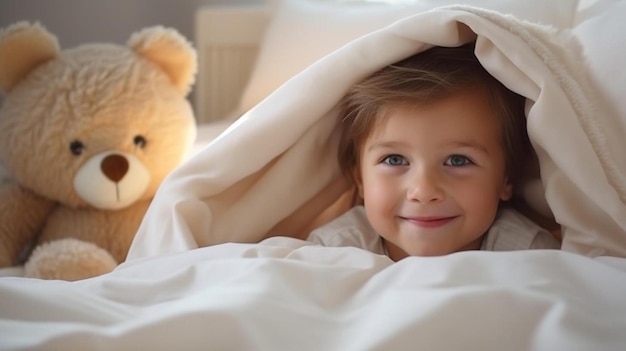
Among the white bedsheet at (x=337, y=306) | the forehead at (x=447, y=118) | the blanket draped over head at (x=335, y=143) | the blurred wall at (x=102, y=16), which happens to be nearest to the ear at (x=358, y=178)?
the blanket draped over head at (x=335, y=143)

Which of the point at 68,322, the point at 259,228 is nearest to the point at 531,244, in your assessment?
the point at 259,228

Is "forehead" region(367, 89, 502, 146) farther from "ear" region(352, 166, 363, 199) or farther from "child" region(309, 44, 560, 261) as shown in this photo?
"ear" region(352, 166, 363, 199)

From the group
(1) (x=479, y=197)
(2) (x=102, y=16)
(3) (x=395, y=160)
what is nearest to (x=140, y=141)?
(3) (x=395, y=160)

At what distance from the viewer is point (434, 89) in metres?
0.95

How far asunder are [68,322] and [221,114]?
131cm

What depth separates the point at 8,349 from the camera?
1.99 ft

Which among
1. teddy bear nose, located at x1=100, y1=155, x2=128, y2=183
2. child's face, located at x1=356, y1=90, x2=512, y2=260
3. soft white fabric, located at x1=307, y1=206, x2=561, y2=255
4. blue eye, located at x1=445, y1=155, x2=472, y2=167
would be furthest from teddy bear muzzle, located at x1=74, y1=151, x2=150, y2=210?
blue eye, located at x1=445, y1=155, x2=472, y2=167

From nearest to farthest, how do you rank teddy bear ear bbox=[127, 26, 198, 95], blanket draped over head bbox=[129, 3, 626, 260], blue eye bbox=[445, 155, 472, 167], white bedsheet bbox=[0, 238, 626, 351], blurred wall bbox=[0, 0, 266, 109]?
1. white bedsheet bbox=[0, 238, 626, 351]
2. blanket draped over head bbox=[129, 3, 626, 260]
3. blue eye bbox=[445, 155, 472, 167]
4. teddy bear ear bbox=[127, 26, 198, 95]
5. blurred wall bbox=[0, 0, 266, 109]

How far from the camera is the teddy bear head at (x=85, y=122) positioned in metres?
1.24

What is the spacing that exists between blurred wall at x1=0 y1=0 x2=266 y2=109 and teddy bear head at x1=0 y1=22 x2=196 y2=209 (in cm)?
69

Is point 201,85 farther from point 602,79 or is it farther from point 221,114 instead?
point 602,79

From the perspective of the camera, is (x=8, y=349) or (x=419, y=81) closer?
(x=8, y=349)

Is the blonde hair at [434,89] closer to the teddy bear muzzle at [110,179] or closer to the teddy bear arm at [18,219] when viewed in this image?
the teddy bear muzzle at [110,179]

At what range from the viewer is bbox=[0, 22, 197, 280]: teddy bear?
1235 mm
